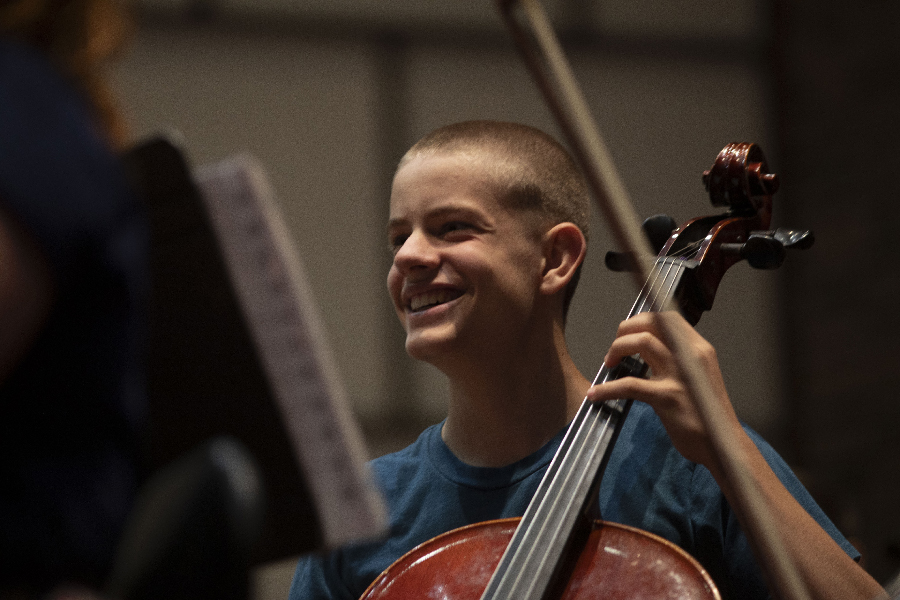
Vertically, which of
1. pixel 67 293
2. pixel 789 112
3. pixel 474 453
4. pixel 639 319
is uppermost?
pixel 67 293

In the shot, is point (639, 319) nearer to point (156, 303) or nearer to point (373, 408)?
point (156, 303)

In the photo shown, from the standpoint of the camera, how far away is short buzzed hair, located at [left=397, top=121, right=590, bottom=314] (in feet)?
4.16

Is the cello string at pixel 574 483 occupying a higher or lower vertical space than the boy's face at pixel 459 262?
lower

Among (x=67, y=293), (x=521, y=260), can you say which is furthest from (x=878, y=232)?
(x=67, y=293)

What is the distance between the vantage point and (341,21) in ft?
9.95

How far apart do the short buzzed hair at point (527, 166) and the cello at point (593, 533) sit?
16 cm

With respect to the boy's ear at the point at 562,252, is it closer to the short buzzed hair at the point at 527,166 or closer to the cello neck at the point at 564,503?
the short buzzed hair at the point at 527,166

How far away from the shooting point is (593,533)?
98cm

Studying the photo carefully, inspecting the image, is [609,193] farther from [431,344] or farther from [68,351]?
[431,344]

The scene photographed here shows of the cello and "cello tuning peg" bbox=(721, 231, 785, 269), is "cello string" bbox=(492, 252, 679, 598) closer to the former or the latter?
the cello

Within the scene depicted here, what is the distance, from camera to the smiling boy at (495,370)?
1094 mm

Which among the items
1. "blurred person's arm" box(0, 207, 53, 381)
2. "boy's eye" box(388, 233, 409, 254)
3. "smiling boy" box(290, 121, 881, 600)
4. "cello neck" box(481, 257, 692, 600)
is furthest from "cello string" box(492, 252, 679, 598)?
"blurred person's arm" box(0, 207, 53, 381)

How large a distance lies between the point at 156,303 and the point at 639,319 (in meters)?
0.49

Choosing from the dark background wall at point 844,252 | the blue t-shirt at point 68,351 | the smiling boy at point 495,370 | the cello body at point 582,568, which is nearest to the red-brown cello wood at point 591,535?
the cello body at point 582,568
